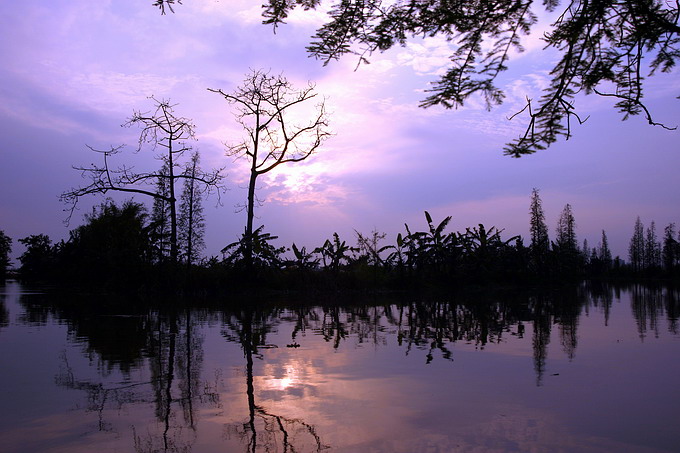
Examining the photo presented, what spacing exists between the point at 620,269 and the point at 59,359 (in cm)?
7622

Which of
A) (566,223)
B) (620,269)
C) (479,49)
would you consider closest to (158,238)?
(479,49)

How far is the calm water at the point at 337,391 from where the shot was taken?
3203 millimetres

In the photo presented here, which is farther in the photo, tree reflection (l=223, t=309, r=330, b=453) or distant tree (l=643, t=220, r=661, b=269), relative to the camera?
distant tree (l=643, t=220, r=661, b=269)

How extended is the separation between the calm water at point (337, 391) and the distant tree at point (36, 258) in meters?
37.3

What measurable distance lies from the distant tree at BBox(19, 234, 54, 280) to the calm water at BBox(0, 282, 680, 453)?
1469 inches

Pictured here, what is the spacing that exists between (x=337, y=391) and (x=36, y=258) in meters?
48.8

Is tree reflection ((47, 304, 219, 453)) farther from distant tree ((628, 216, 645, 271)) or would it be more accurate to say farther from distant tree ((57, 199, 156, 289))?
distant tree ((628, 216, 645, 271))

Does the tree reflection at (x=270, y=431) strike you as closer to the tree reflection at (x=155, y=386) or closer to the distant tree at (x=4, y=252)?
the tree reflection at (x=155, y=386)

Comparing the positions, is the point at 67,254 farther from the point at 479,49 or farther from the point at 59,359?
the point at 479,49

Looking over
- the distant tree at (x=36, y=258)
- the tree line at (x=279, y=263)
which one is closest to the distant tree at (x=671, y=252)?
the tree line at (x=279, y=263)

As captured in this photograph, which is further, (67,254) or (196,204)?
(196,204)

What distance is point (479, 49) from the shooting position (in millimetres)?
4258

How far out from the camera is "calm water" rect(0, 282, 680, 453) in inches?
126

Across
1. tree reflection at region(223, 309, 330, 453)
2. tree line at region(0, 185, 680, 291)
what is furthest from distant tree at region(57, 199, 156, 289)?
tree reflection at region(223, 309, 330, 453)
